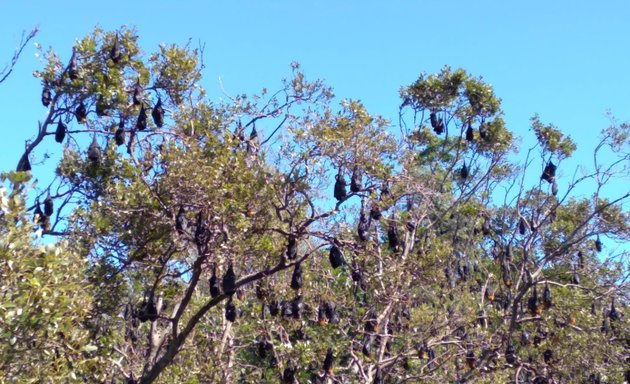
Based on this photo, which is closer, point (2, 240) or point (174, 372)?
point (2, 240)

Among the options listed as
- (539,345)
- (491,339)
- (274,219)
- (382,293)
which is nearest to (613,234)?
(539,345)

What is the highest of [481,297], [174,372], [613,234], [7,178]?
[613,234]

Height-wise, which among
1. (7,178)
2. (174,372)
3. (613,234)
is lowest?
(174,372)

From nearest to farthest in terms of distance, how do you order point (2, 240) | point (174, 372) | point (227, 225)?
point (2, 240), point (227, 225), point (174, 372)

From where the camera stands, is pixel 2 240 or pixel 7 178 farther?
pixel 7 178

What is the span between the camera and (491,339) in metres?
14.0

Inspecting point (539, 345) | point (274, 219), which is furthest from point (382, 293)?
point (539, 345)

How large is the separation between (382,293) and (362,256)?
1.99 meters

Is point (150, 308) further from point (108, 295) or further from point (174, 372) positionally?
point (174, 372)

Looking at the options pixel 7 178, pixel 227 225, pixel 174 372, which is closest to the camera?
pixel 7 178

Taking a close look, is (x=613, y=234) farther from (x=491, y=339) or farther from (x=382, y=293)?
(x=382, y=293)

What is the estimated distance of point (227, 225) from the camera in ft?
30.1

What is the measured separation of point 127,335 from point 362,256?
6.51 m

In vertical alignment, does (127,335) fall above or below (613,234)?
below
